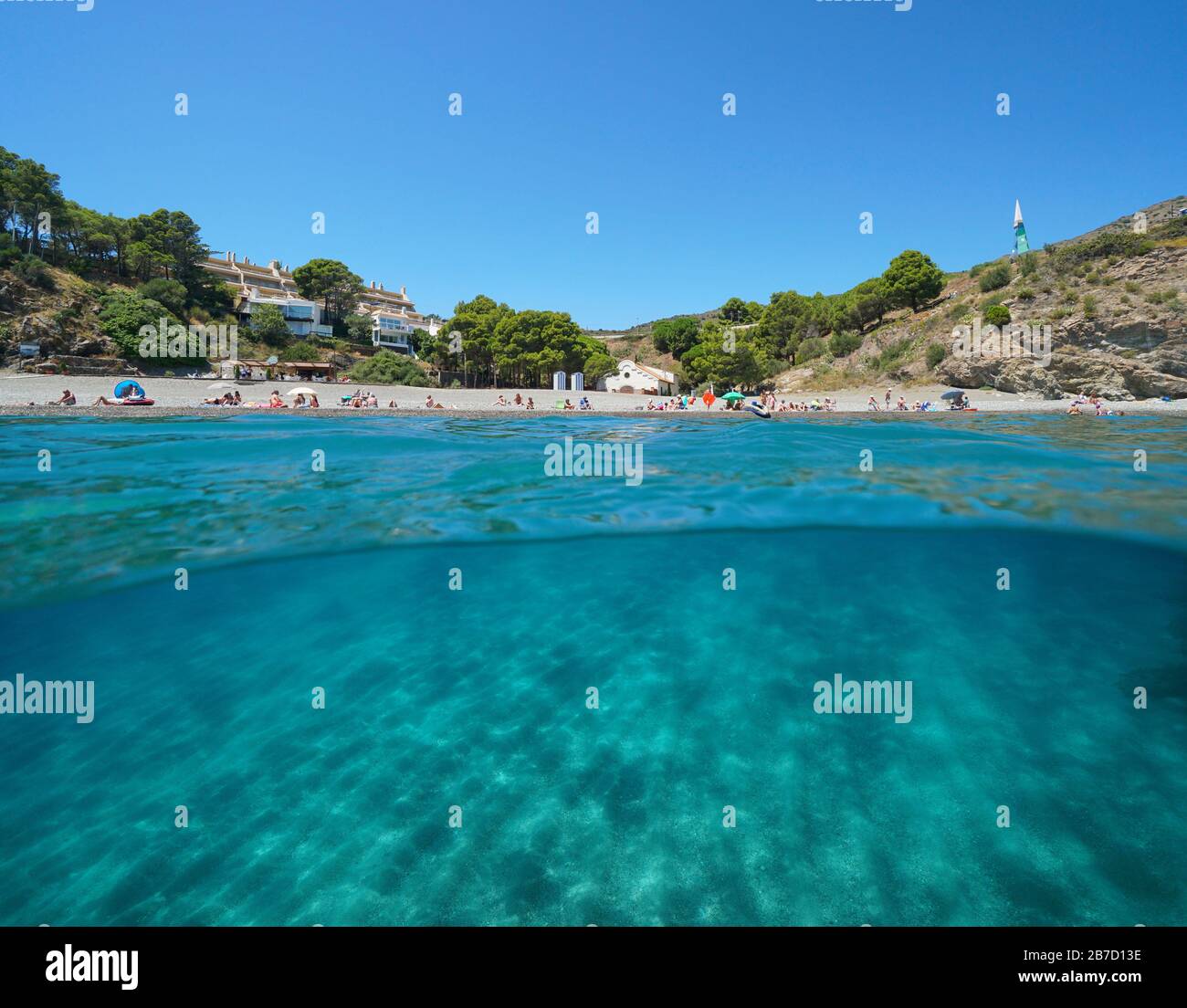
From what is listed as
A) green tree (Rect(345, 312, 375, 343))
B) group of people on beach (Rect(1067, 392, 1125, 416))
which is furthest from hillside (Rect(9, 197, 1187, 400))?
green tree (Rect(345, 312, 375, 343))

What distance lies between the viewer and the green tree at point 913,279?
207ft

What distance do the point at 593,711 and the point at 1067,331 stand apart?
1912 inches

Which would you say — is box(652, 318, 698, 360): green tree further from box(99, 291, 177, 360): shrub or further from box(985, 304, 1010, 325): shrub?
box(99, 291, 177, 360): shrub

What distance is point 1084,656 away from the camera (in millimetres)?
6902

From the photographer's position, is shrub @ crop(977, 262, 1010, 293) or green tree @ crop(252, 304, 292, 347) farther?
green tree @ crop(252, 304, 292, 347)

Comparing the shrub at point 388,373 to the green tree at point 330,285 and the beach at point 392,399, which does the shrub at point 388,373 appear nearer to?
the beach at point 392,399

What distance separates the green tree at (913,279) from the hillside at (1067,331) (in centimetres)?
335

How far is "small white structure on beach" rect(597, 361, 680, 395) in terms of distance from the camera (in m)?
65.7

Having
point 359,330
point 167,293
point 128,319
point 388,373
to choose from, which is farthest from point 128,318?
point 359,330

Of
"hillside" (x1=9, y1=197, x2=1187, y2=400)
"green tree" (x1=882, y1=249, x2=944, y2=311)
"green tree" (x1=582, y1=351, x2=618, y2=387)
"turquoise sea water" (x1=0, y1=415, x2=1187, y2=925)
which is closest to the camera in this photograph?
"turquoise sea water" (x1=0, y1=415, x2=1187, y2=925)

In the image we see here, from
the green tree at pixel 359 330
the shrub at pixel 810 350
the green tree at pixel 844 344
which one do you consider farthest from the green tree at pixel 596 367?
the green tree at pixel 359 330

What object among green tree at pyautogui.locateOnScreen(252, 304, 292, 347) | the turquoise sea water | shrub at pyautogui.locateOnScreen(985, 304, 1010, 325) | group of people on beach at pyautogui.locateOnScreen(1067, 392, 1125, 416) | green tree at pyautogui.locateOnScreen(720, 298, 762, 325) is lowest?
the turquoise sea water

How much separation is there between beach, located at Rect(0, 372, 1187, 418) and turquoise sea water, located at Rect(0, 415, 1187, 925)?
1680 centimetres
